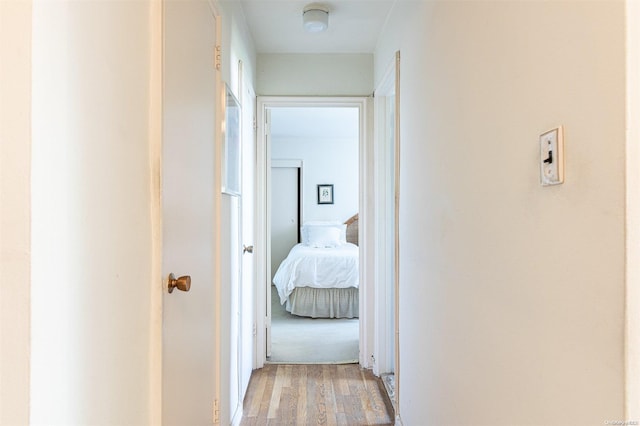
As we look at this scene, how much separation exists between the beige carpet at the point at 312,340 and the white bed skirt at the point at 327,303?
0.25 ft

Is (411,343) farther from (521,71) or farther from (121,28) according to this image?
(121,28)

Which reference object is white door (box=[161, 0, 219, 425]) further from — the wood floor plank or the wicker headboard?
the wicker headboard

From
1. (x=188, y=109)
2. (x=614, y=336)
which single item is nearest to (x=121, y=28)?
(x=188, y=109)

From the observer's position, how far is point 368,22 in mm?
2551

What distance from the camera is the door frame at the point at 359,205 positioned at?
3016 millimetres

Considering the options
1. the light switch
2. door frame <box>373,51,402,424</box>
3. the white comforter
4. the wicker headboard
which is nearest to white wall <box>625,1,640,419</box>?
the light switch

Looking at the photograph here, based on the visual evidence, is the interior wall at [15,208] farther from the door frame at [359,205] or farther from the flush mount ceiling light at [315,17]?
the door frame at [359,205]

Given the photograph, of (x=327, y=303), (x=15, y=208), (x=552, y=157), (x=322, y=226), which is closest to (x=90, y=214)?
(x=15, y=208)

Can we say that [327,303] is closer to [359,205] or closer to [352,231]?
[359,205]

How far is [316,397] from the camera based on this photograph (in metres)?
2.58

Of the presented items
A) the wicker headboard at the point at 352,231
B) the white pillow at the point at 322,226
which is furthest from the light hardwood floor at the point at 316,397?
the wicker headboard at the point at 352,231

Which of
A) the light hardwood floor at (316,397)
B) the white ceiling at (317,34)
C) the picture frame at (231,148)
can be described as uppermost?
the white ceiling at (317,34)

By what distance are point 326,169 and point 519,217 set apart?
5.64 metres

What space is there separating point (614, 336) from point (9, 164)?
0.91 meters
